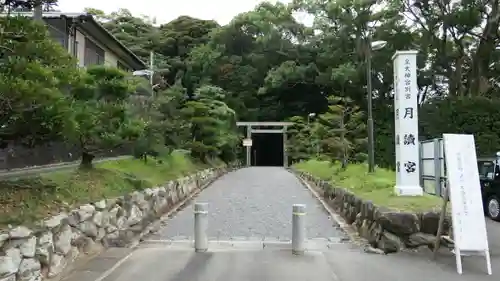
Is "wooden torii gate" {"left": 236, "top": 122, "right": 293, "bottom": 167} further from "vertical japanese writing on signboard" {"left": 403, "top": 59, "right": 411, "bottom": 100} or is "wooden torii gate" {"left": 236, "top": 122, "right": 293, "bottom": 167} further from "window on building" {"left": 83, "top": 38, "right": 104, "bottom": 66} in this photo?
"vertical japanese writing on signboard" {"left": 403, "top": 59, "right": 411, "bottom": 100}

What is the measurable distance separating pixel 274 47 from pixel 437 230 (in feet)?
111

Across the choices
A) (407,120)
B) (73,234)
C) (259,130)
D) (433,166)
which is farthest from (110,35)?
(259,130)

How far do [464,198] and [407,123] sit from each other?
2.65 metres

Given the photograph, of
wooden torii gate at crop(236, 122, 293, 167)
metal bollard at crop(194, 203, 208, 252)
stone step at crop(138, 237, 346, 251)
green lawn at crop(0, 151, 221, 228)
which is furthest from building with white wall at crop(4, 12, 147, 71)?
wooden torii gate at crop(236, 122, 293, 167)

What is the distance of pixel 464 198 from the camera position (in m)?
6.39

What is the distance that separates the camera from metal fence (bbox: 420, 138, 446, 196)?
1039 centimetres

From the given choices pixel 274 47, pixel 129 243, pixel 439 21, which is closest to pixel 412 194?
pixel 129 243

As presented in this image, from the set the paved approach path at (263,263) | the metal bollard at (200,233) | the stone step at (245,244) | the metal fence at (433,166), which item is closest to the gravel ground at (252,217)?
the paved approach path at (263,263)

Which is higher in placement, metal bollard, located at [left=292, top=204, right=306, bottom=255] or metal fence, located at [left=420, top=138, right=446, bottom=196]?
metal fence, located at [left=420, top=138, right=446, bottom=196]

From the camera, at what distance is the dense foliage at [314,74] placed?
19.1 m

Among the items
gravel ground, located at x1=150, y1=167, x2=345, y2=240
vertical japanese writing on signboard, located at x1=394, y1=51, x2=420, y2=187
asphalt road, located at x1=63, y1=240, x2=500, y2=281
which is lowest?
asphalt road, located at x1=63, y1=240, x2=500, y2=281

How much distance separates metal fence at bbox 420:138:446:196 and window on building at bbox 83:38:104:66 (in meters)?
13.4

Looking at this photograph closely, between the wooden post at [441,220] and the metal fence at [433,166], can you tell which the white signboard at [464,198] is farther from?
the metal fence at [433,166]

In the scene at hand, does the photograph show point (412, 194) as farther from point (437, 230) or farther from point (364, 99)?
point (364, 99)
